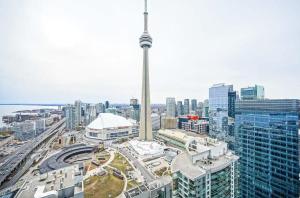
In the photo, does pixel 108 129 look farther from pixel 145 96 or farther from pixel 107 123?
pixel 145 96

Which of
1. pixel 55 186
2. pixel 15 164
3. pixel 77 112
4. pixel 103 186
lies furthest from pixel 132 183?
pixel 77 112

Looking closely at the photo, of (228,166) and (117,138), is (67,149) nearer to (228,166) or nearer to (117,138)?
(117,138)

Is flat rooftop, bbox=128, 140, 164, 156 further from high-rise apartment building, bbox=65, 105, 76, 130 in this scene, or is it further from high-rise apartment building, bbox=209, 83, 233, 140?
high-rise apartment building, bbox=65, 105, 76, 130

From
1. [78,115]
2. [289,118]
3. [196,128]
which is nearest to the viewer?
[289,118]

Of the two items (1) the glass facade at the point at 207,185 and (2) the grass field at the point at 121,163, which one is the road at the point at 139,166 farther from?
(1) the glass facade at the point at 207,185

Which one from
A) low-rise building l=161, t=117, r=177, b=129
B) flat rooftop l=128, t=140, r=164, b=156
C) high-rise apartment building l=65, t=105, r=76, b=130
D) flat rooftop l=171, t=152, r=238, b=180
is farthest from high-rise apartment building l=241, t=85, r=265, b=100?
high-rise apartment building l=65, t=105, r=76, b=130

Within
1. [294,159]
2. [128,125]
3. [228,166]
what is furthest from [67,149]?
[294,159]
